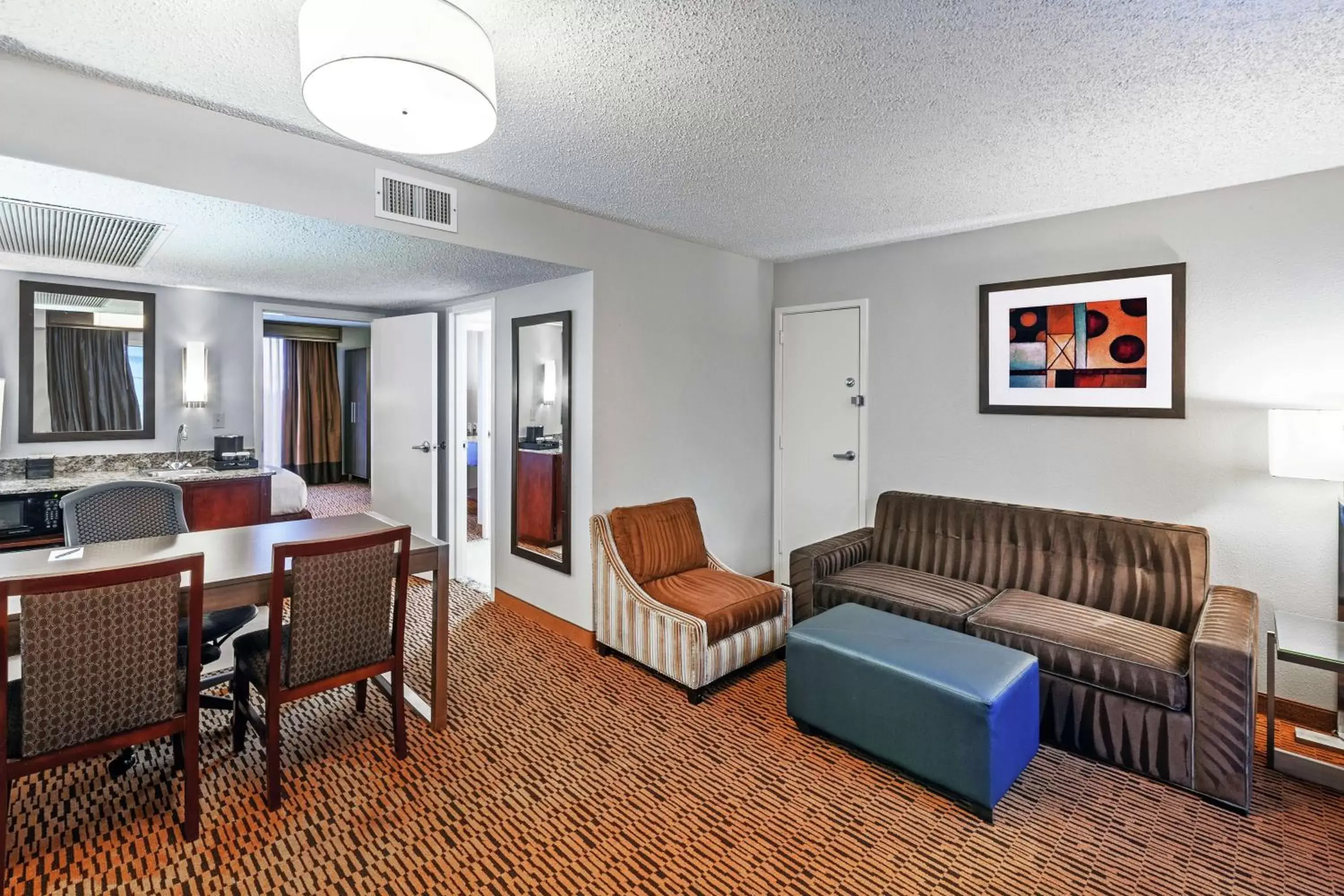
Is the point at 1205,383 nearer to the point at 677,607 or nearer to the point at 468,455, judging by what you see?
the point at 677,607

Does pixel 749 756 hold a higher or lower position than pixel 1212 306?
lower

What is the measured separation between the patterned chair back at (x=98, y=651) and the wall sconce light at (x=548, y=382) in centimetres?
218

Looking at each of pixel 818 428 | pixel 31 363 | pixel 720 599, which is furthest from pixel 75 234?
pixel 818 428

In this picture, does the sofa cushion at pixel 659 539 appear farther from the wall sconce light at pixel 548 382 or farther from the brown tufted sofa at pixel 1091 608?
the wall sconce light at pixel 548 382

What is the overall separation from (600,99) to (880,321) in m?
2.57

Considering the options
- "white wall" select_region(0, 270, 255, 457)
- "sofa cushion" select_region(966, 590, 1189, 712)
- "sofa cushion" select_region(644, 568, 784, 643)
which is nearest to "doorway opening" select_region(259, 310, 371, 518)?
"white wall" select_region(0, 270, 255, 457)

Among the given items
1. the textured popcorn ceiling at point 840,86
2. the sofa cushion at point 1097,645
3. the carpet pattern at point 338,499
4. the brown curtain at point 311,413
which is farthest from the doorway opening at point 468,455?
the brown curtain at point 311,413

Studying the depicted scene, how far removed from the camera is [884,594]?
3168 mm

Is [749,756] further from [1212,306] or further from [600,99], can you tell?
[1212,306]

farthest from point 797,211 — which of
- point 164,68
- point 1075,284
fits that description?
point 164,68

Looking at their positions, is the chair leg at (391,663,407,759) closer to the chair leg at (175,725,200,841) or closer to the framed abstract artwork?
the chair leg at (175,725,200,841)

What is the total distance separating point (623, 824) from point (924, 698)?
1166mm

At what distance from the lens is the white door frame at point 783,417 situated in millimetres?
4145

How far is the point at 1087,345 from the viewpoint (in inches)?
129
